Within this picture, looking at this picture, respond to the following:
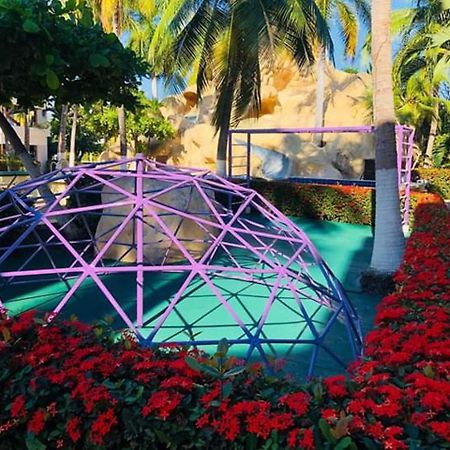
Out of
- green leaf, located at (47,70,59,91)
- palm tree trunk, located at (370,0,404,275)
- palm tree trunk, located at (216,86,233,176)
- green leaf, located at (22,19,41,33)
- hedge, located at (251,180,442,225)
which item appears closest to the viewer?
green leaf, located at (22,19,41,33)

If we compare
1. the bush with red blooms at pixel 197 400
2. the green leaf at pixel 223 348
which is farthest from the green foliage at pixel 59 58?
the green leaf at pixel 223 348

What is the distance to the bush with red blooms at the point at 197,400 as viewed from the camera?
2.07 meters

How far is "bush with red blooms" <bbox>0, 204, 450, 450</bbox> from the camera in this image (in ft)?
6.78

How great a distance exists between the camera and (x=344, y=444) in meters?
1.94

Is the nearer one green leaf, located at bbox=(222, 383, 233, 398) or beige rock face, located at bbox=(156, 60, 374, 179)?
green leaf, located at bbox=(222, 383, 233, 398)

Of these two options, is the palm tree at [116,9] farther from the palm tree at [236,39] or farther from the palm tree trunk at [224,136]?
the palm tree trunk at [224,136]

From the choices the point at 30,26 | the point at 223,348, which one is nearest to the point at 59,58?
the point at 30,26

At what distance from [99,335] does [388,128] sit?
20.5ft

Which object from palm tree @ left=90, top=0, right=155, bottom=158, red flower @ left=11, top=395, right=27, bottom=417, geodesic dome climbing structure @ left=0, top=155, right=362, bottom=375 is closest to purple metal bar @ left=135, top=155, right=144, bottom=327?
geodesic dome climbing structure @ left=0, top=155, right=362, bottom=375

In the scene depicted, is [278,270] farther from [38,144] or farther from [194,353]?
[38,144]

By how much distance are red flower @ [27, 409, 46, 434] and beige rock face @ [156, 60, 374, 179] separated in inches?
823

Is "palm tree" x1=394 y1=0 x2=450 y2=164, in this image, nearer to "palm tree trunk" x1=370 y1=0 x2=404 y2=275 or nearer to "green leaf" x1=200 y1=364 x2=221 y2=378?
"palm tree trunk" x1=370 y1=0 x2=404 y2=275

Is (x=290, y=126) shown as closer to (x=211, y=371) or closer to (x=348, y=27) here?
(x=348, y=27)

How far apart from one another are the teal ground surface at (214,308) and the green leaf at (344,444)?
10.5ft
